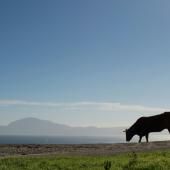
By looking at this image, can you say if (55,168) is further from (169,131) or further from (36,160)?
(169,131)

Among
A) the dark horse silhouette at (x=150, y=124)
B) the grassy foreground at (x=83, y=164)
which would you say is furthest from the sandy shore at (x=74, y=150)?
the dark horse silhouette at (x=150, y=124)

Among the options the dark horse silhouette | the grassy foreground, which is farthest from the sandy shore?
the dark horse silhouette

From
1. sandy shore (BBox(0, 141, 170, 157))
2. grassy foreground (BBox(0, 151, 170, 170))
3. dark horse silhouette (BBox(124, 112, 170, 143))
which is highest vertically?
dark horse silhouette (BBox(124, 112, 170, 143))

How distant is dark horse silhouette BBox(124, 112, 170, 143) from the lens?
4325cm

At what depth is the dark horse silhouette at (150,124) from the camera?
43.2 metres

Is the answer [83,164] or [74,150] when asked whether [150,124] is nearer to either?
[74,150]

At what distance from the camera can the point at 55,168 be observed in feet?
59.5

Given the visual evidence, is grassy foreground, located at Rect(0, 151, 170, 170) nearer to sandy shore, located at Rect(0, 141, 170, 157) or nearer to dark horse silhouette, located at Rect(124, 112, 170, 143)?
sandy shore, located at Rect(0, 141, 170, 157)

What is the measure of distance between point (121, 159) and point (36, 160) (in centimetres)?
433

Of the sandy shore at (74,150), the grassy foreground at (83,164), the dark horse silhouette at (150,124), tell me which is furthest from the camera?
the dark horse silhouette at (150,124)

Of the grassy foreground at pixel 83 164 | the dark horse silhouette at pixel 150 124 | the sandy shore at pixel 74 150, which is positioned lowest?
the grassy foreground at pixel 83 164

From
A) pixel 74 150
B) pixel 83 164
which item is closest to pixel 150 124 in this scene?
pixel 74 150

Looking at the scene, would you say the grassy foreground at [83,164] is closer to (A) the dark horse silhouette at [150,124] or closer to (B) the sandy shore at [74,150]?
(B) the sandy shore at [74,150]

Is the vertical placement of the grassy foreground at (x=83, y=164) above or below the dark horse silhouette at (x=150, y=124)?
below
